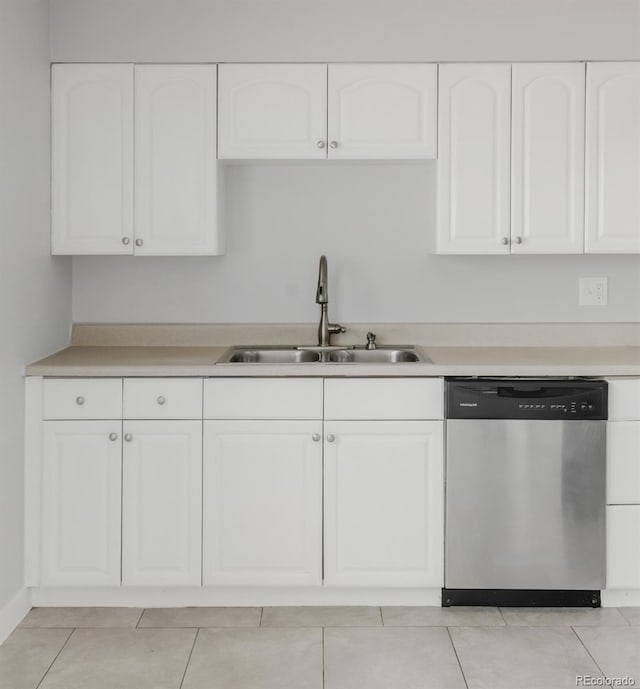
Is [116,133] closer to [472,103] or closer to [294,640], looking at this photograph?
[472,103]

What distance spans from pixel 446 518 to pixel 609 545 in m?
0.57

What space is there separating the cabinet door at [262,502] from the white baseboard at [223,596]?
82 millimetres

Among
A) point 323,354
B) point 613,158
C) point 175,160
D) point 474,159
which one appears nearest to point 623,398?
point 613,158

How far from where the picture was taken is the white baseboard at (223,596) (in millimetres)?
3305

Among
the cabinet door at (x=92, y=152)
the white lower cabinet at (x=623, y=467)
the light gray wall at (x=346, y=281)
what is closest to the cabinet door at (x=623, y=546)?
the white lower cabinet at (x=623, y=467)

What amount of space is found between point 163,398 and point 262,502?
1.61ft

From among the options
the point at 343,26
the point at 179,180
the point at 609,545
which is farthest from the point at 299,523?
the point at 343,26

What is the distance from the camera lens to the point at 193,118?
349cm

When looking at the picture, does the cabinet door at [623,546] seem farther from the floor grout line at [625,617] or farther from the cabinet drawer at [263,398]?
the cabinet drawer at [263,398]

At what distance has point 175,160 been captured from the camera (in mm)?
3506

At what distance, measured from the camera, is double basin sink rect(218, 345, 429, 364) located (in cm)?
372

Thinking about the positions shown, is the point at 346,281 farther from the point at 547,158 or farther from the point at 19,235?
the point at 19,235

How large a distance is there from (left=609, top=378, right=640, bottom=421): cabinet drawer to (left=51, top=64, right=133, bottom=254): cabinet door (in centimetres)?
182

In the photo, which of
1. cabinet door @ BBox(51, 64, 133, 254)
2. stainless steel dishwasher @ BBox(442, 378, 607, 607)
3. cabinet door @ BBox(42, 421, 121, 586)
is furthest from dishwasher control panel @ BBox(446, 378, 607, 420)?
cabinet door @ BBox(51, 64, 133, 254)
